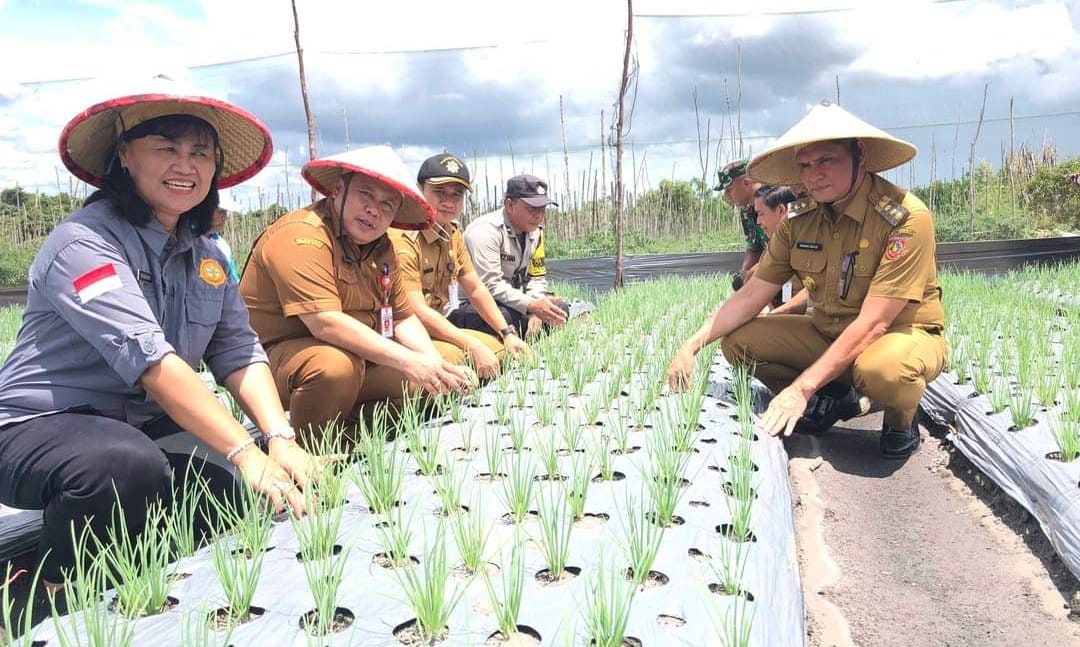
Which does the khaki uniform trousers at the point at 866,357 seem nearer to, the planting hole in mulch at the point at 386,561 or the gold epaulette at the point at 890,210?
the gold epaulette at the point at 890,210

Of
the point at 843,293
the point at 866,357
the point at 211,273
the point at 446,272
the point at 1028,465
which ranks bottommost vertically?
the point at 1028,465

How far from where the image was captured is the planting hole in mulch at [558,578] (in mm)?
1204

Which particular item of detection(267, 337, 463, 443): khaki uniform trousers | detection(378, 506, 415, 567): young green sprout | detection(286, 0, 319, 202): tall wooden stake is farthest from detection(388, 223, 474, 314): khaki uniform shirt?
detection(286, 0, 319, 202): tall wooden stake

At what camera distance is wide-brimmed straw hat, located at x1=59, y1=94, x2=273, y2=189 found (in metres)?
1.40

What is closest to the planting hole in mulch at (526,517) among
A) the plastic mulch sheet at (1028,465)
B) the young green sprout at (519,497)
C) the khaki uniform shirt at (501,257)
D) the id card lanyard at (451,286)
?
the young green sprout at (519,497)

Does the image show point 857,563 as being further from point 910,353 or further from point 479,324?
point 479,324

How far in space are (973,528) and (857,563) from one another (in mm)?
425

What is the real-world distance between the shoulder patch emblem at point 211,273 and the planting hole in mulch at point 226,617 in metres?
0.77

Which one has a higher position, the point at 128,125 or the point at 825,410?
the point at 128,125

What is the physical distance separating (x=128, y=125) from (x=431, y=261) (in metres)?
1.63

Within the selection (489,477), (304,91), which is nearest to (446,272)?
(489,477)

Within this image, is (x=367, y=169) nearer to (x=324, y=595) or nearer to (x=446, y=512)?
(x=446, y=512)

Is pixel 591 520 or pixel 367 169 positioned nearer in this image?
pixel 591 520

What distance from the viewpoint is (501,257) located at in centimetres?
377
